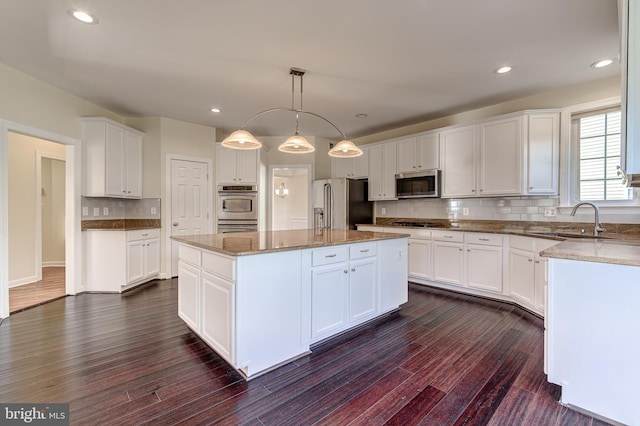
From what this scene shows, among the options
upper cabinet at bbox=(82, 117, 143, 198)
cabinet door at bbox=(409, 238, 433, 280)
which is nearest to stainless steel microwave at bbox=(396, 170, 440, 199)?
cabinet door at bbox=(409, 238, 433, 280)

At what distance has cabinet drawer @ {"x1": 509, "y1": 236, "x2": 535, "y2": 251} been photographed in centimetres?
312

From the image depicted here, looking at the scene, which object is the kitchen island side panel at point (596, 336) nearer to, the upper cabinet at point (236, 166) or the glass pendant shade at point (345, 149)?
the glass pendant shade at point (345, 149)

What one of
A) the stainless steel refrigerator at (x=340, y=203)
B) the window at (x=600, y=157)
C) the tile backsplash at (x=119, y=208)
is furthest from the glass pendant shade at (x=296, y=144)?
the window at (x=600, y=157)

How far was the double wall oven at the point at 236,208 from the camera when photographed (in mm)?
5203

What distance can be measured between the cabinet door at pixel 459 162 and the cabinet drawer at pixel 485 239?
651 mm

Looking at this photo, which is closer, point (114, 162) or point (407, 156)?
point (114, 162)

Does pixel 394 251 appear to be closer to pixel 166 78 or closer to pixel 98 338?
pixel 98 338

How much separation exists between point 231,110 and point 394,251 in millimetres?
3144

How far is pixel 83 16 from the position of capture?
7.17 feet

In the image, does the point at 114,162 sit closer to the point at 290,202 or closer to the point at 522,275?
the point at 290,202

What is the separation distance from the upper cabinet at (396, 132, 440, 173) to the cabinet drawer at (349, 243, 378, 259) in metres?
2.26

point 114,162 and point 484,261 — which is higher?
point 114,162

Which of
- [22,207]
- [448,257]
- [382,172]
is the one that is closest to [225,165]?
[382,172]

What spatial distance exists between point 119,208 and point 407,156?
4728 millimetres
